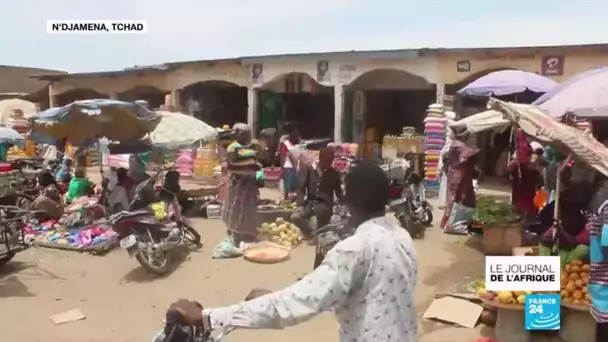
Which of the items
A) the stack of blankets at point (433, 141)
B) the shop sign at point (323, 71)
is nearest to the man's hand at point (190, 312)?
the stack of blankets at point (433, 141)

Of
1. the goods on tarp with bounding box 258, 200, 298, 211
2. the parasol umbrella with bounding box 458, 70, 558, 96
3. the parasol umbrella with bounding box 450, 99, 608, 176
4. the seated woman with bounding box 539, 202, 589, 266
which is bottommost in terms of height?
the goods on tarp with bounding box 258, 200, 298, 211

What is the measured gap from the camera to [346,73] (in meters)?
17.6

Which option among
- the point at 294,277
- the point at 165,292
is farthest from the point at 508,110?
the point at 165,292

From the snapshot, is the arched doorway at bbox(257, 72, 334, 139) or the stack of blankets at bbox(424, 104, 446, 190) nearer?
the stack of blankets at bbox(424, 104, 446, 190)

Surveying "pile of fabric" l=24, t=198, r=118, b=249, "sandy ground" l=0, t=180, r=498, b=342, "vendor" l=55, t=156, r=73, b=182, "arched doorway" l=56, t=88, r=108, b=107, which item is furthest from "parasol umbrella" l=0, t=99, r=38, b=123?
"sandy ground" l=0, t=180, r=498, b=342

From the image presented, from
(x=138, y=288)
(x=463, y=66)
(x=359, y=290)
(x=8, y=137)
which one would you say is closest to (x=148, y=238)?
(x=138, y=288)

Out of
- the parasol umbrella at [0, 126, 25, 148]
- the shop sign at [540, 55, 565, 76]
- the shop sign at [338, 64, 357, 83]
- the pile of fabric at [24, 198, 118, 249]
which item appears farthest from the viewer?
the shop sign at [338, 64, 357, 83]

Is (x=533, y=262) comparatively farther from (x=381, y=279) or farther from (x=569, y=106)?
(x=381, y=279)

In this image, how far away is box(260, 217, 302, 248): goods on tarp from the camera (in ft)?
29.4

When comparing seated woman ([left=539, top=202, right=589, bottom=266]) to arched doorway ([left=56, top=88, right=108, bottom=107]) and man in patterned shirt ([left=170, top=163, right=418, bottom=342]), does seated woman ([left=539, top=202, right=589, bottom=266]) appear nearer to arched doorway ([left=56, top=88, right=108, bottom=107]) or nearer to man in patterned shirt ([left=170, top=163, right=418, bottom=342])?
man in patterned shirt ([left=170, top=163, right=418, bottom=342])

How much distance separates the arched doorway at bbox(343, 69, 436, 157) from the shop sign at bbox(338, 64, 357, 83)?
1.07 feet

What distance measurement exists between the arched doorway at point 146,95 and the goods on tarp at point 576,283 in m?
18.0

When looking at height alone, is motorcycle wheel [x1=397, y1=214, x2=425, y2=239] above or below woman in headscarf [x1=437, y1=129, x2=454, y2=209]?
below

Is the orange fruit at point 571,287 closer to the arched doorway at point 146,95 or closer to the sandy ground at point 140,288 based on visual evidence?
the sandy ground at point 140,288
